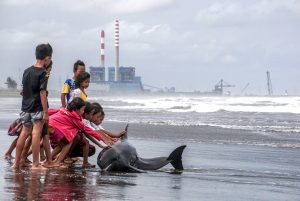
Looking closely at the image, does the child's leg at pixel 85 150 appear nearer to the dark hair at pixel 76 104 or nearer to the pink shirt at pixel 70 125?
the pink shirt at pixel 70 125

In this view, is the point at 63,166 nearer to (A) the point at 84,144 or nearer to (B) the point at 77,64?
(A) the point at 84,144

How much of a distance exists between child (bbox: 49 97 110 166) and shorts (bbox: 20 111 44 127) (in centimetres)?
49

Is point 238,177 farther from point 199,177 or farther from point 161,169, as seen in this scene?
point 161,169

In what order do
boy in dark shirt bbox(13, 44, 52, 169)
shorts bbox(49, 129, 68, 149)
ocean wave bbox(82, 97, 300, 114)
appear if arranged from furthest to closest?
ocean wave bbox(82, 97, 300, 114) < shorts bbox(49, 129, 68, 149) < boy in dark shirt bbox(13, 44, 52, 169)

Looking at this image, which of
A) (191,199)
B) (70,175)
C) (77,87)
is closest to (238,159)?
(77,87)

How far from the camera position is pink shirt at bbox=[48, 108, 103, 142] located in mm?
10195

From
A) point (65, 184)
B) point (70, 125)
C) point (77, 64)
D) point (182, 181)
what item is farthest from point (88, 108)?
point (65, 184)

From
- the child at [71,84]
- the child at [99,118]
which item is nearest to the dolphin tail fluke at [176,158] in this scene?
the child at [99,118]

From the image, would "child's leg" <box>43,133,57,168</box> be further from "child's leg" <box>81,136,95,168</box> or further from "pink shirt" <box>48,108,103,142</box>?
"child's leg" <box>81,136,95,168</box>

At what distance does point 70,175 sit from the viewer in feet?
30.1

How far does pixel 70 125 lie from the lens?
10242 millimetres

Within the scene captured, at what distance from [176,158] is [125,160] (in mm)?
828

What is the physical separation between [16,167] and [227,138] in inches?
391

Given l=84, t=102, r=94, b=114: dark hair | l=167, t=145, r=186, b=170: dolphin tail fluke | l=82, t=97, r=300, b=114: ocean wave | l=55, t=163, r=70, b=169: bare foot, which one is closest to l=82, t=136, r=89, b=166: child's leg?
l=55, t=163, r=70, b=169: bare foot
